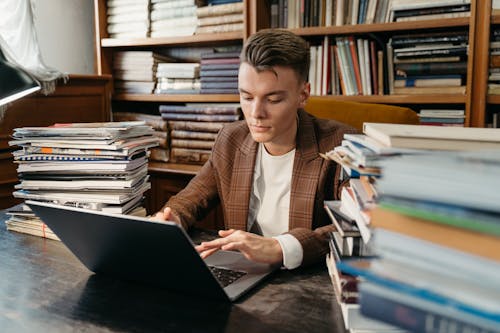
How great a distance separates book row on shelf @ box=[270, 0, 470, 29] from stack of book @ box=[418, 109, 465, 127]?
43 centimetres

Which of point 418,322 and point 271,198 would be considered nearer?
point 418,322

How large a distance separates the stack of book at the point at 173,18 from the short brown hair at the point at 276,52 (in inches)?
60.6

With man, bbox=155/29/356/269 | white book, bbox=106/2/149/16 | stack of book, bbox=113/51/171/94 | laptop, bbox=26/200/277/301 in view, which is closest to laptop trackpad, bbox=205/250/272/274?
laptop, bbox=26/200/277/301

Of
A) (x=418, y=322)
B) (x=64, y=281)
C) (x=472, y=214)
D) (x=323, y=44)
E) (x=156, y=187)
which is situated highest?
(x=323, y=44)

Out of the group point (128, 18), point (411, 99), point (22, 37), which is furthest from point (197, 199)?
point (128, 18)

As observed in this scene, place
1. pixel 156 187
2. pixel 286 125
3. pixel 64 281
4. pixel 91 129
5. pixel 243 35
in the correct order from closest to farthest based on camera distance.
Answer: pixel 64 281 → pixel 91 129 → pixel 286 125 → pixel 243 35 → pixel 156 187

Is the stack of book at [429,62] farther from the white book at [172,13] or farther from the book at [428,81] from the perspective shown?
the white book at [172,13]

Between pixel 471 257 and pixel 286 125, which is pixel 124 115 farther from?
pixel 471 257

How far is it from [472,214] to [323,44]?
2.21 meters

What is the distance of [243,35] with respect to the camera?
2.71 m

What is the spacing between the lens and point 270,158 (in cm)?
157

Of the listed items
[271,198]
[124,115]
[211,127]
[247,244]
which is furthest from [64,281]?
[124,115]

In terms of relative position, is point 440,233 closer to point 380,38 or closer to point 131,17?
point 380,38

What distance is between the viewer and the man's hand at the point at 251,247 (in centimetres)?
105
